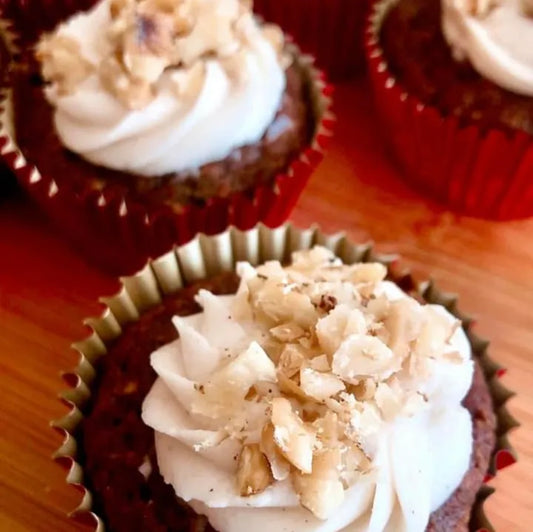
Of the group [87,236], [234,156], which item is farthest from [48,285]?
[234,156]

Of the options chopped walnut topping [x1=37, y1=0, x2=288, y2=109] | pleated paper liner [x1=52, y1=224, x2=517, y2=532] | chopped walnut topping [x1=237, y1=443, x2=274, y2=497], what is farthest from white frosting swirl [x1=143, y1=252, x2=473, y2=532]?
chopped walnut topping [x1=37, y1=0, x2=288, y2=109]

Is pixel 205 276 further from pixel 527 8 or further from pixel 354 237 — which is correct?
pixel 527 8

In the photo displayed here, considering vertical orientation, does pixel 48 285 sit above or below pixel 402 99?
below

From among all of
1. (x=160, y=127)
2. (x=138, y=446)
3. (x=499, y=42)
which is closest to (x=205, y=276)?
(x=160, y=127)

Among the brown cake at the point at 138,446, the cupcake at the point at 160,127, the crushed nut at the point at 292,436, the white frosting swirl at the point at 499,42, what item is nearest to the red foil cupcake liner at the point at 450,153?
the white frosting swirl at the point at 499,42

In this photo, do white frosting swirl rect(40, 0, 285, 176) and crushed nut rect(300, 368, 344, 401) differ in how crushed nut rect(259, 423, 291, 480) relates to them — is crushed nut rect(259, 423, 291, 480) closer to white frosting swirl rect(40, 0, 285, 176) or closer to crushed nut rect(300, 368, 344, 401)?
crushed nut rect(300, 368, 344, 401)

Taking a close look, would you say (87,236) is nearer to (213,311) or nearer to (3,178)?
(3,178)
